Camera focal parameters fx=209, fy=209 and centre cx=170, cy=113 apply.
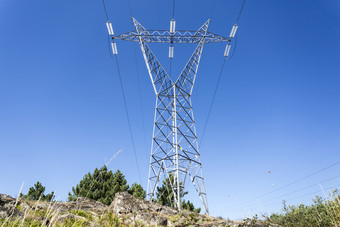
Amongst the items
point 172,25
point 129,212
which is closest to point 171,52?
point 172,25

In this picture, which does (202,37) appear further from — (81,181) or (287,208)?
(81,181)

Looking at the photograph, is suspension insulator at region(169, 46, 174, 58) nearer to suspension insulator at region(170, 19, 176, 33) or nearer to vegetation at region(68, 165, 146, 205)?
suspension insulator at region(170, 19, 176, 33)

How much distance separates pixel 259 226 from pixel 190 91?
1139 centimetres

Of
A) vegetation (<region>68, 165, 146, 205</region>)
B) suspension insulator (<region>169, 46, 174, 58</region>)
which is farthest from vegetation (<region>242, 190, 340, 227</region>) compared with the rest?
vegetation (<region>68, 165, 146, 205</region>)

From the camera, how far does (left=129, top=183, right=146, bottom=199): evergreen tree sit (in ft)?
70.1

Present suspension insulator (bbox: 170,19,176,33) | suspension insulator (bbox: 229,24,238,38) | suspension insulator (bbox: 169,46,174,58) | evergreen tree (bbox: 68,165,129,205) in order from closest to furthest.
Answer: suspension insulator (bbox: 170,19,176,33), suspension insulator (bbox: 169,46,174,58), suspension insulator (bbox: 229,24,238,38), evergreen tree (bbox: 68,165,129,205)

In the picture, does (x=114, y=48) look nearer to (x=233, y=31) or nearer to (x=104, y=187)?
(x=233, y=31)

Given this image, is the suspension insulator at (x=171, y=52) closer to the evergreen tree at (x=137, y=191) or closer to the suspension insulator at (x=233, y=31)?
the suspension insulator at (x=233, y=31)

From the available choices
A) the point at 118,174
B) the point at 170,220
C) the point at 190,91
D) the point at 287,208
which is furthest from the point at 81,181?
the point at 287,208

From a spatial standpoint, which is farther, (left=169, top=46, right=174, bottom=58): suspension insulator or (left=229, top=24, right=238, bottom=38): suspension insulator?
(left=229, top=24, right=238, bottom=38): suspension insulator

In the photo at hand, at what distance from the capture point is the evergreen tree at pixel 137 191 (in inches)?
841

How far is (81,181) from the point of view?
2272 centimetres

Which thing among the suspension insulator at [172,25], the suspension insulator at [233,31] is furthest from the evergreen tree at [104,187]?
the suspension insulator at [233,31]

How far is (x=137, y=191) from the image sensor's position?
2206 centimetres
